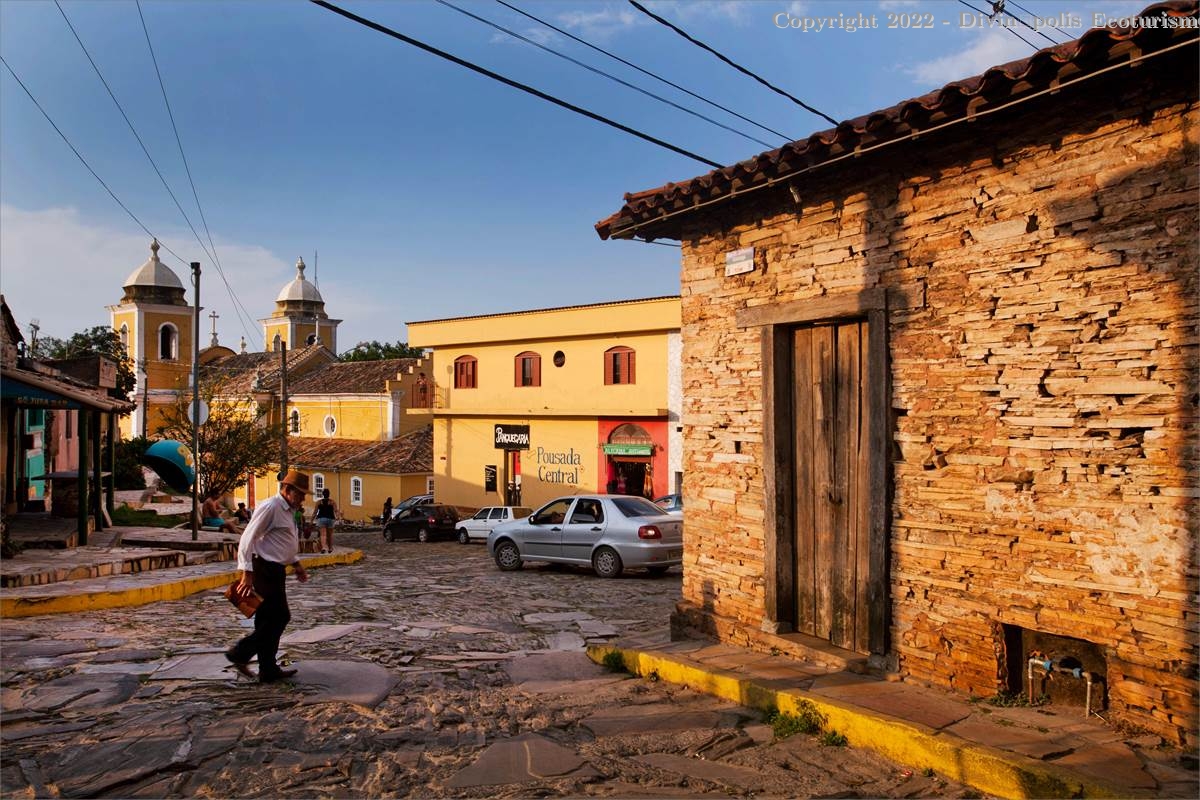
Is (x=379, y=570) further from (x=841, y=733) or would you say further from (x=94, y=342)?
(x=94, y=342)

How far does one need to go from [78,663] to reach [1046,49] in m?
8.09

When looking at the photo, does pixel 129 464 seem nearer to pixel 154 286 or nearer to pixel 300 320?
pixel 154 286

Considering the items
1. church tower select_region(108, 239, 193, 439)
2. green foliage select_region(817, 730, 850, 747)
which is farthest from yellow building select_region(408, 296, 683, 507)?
church tower select_region(108, 239, 193, 439)

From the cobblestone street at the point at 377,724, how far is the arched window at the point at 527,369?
83.3 ft

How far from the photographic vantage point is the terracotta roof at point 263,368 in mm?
52500

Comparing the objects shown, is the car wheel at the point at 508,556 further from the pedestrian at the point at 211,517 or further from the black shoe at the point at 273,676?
the black shoe at the point at 273,676

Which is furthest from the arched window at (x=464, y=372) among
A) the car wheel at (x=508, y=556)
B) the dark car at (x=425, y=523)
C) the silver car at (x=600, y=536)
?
the silver car at (x=600, y=536)

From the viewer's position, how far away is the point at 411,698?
6738 mm

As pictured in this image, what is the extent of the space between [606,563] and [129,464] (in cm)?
2634

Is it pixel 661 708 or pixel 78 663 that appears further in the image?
pixel 78 663

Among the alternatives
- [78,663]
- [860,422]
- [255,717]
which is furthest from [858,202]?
[78,663]

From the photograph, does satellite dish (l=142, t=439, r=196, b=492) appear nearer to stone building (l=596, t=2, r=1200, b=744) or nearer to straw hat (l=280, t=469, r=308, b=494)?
straw hat (l=280, t=469, r=308, b=494)

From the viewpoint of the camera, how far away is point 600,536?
50.9 ft

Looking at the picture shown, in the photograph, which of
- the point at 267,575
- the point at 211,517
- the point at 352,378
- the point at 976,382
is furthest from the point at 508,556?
the point at 352,378
